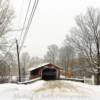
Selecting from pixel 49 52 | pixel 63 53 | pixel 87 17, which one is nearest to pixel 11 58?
pixel 87 17

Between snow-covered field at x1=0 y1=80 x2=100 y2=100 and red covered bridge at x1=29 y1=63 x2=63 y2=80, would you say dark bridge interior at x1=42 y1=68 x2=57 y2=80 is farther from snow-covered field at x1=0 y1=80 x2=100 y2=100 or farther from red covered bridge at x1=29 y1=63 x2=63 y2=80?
snow-covered field at x1=0 y1=80 x2=100 y2=100

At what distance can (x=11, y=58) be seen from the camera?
3969 centimetres

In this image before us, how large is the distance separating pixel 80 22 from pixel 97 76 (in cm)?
1463

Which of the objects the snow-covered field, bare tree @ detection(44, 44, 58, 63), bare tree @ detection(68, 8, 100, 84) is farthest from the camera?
bare tree @ detection(44, 44, 58, 63)

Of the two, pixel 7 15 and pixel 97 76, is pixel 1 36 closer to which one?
pixel 7 15

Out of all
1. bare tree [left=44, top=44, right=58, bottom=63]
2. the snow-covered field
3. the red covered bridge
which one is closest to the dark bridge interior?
the red covered bridge

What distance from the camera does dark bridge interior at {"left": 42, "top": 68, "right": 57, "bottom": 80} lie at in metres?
44.9

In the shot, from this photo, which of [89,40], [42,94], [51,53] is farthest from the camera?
[51,53]

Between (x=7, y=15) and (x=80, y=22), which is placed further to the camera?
(x=80, y=22)

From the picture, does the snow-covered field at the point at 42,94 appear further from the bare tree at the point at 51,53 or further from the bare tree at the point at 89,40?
the bare tree at the point at 51,53

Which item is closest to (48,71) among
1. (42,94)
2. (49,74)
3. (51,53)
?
(49,74)

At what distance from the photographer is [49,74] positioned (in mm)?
45062

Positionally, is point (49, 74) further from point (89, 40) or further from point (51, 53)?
point (51, 53)

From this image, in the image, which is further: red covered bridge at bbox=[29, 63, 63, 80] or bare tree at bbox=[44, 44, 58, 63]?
bare tree at bbox=[44, 44, 58, 63]
